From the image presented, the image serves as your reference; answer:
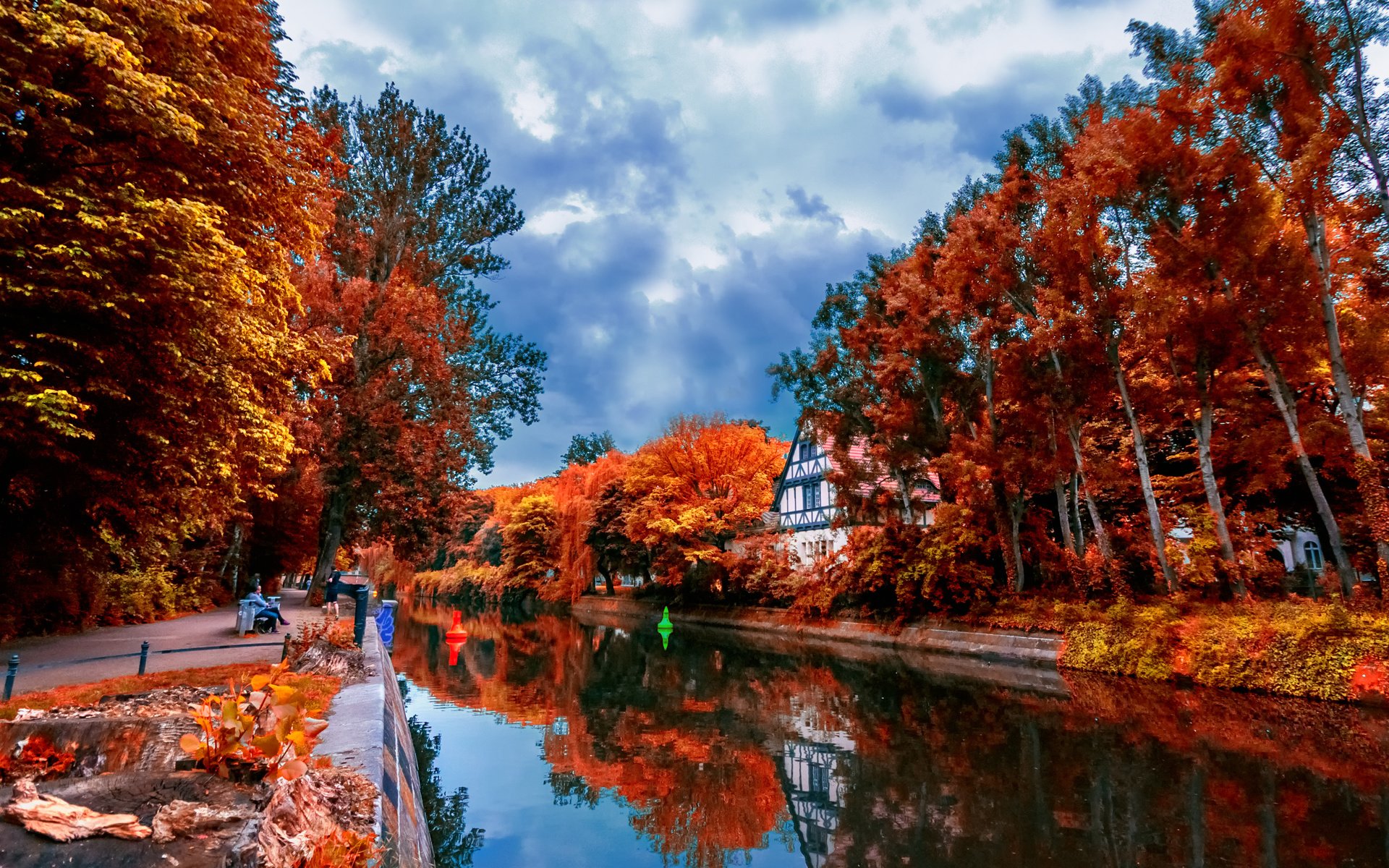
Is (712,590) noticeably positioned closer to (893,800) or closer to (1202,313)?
(1202,313)

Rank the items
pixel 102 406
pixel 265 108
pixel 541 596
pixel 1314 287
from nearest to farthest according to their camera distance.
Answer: pixel 102 406
pixel 265 108
pixel 1314 287
pixel 541 596

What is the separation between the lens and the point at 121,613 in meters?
18.7

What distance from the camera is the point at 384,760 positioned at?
6.02m

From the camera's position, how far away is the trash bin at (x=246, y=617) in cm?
1625

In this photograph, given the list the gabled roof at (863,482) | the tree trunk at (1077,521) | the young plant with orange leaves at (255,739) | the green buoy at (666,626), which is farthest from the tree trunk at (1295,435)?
the green buoy at (666,626)

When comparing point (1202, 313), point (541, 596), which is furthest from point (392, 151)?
point (541, 596)

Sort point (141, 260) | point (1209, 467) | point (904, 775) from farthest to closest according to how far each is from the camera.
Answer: point (1209, 467) < point (904, 775) < point (141, 260)

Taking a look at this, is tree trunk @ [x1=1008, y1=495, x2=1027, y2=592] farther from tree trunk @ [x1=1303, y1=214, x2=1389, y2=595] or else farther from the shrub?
tree trunk @ [x1=1303, y1=214, x2=1389, y2=595]

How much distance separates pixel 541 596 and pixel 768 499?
71.3ft

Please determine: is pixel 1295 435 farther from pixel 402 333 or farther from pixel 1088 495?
pixel 402 333

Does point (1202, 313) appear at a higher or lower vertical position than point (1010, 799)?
higher

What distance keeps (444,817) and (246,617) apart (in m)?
10.8

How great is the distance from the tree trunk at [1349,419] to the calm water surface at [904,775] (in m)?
3.15

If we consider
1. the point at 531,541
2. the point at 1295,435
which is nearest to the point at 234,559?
the point at 531,541
